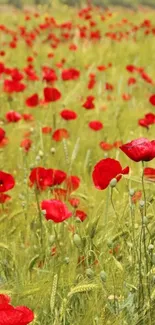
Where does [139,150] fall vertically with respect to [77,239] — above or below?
above

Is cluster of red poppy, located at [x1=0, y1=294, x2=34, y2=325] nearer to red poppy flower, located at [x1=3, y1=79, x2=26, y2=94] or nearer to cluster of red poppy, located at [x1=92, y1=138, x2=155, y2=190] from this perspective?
cluster of red poppy, located at [x1=92, y1=138, x2=155, y2=190]

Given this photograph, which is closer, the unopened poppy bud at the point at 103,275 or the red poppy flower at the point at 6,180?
the unopened poppy bud at the point at 103,275

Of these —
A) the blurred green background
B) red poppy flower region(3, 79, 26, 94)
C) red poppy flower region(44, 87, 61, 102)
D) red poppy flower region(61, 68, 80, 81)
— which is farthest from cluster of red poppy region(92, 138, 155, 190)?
the blurred green background

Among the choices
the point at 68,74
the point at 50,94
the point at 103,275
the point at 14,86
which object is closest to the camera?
the point at 103,275

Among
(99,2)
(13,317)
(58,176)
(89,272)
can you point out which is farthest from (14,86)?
(99,2)

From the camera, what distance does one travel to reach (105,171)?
122cm

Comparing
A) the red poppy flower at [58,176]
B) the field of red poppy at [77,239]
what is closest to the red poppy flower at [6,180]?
the field of red poppy at [77,239]

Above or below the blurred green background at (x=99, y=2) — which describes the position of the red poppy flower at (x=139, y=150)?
below

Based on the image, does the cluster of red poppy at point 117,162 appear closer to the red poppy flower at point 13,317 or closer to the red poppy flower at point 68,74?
the red poppy flower at point 13,317

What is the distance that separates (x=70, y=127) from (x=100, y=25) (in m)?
6.32

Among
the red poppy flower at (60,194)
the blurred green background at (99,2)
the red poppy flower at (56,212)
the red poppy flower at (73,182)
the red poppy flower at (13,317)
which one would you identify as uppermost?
the blurred green background at (99,2)

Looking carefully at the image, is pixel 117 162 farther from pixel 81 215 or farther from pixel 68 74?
pixel 68 74

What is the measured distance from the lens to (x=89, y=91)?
145 inches

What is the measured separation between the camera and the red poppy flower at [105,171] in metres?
1.20
